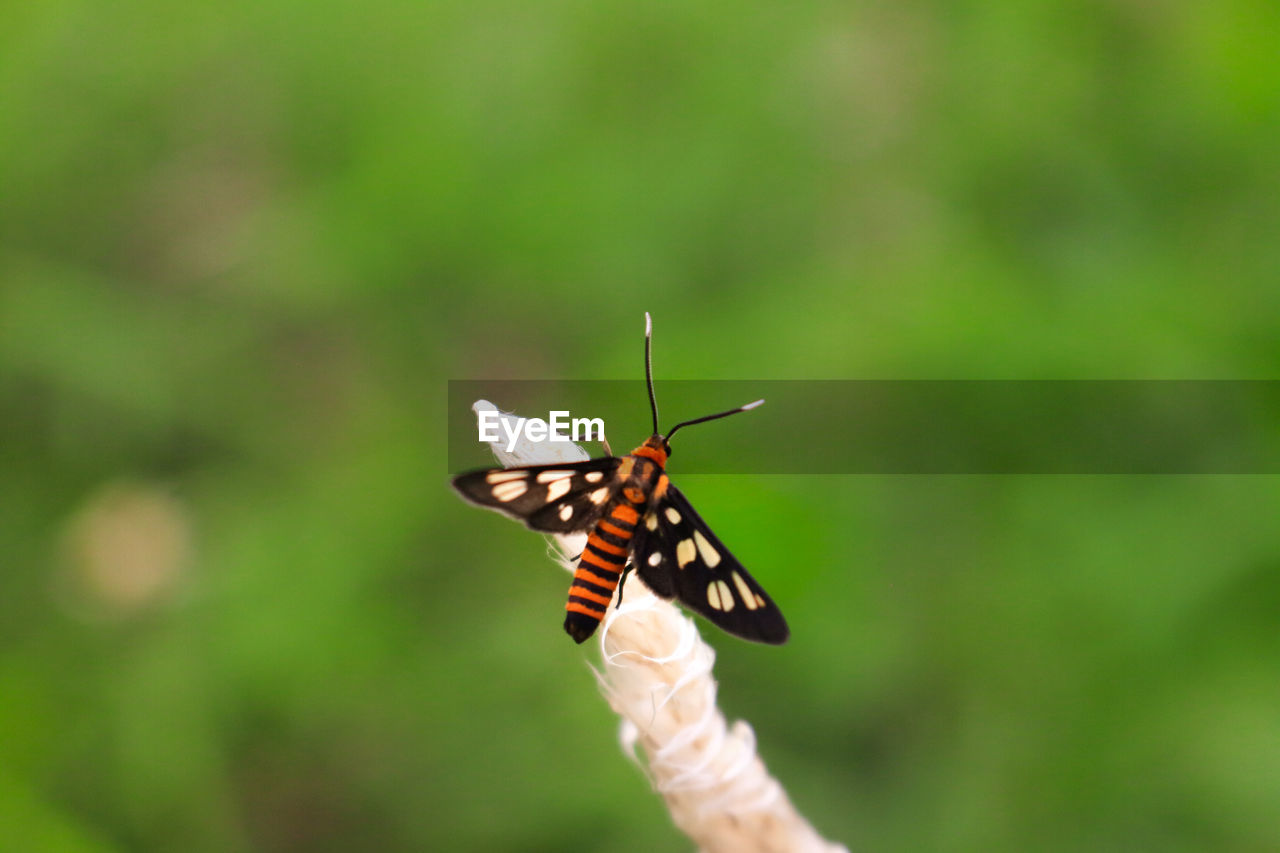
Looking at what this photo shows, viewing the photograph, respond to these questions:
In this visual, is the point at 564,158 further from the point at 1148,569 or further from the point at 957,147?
the point at 1148,569

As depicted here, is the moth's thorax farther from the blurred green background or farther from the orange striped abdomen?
the blurred green background

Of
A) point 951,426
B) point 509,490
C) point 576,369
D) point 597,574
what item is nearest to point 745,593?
point 597,574

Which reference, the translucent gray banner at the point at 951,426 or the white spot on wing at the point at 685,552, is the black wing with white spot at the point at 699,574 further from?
the translucent gray banner at the point at 951,426

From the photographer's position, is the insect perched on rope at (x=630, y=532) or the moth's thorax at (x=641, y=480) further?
the moth's thorax at (x=641, y=480)

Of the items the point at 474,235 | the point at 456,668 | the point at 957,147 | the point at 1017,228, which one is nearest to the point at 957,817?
the point at 456,668

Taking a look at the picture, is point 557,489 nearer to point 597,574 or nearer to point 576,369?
point 597,574

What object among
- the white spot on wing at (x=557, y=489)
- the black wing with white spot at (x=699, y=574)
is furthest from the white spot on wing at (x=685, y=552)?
the white spot on wing at (x=557, y=489)
